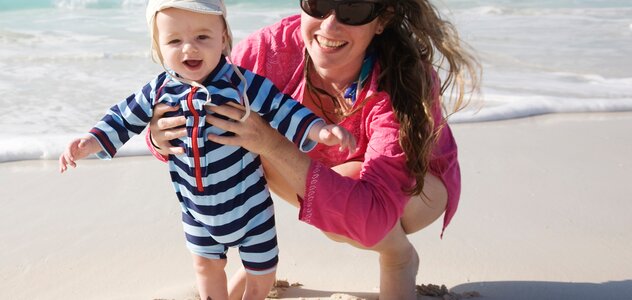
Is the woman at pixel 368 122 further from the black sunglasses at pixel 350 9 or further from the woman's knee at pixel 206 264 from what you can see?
the woman's knee at pixel 206 264

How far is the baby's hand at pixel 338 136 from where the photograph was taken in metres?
2.14

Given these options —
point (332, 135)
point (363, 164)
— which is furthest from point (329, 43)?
point (332, 135)

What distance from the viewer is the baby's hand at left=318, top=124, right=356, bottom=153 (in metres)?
2.14

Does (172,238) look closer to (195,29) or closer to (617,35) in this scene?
(195,29)

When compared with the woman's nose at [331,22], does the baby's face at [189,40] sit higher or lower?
lower

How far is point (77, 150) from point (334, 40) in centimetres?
88

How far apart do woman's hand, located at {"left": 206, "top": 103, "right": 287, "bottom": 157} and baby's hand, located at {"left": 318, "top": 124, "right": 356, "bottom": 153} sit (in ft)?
0.66

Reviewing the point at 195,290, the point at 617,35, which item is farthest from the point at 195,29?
the point at 617,35

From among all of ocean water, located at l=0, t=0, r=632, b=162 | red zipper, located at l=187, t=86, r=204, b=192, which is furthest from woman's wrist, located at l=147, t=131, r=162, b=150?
ocean water, located at l=0, t=0, r=632, b=162

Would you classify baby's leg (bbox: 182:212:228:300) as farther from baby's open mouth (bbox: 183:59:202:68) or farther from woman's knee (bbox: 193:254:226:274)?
baby's open mouth (bbox: 183:59:202:68)

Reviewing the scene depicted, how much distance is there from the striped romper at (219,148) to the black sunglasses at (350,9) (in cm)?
35

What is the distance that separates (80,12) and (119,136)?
9145mm

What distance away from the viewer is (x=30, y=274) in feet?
10.1

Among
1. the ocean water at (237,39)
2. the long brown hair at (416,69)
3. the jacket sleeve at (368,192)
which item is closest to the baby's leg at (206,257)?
the jacket sleeve at (368,192)
